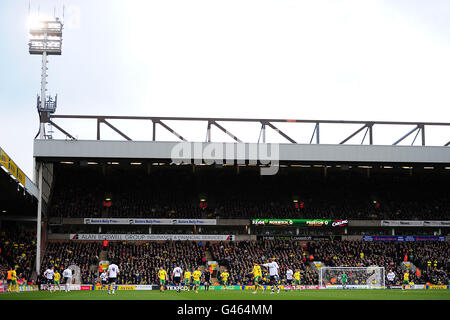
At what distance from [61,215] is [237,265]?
1816 cm

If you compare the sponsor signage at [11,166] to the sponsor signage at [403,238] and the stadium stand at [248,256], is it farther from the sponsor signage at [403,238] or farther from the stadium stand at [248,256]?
the sponsor signage at [403,238]

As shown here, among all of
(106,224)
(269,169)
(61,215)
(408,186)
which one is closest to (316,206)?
(269,169)

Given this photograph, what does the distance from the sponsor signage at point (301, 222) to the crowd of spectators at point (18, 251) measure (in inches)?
857

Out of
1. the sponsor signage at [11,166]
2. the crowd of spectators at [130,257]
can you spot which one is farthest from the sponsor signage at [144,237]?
the sponsor signage at [11,166]

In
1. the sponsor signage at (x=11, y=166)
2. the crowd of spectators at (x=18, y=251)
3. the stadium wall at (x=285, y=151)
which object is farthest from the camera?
the stadium wall at (x=285, y=151)

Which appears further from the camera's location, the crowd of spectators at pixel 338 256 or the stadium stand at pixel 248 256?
the crowd of spectators at pixel 338 256

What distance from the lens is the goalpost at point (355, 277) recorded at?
50.8 m

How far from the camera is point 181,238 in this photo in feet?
196

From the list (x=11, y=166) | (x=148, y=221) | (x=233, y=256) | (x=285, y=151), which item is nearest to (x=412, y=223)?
(x=285, y=151)

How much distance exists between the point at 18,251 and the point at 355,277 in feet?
97.2

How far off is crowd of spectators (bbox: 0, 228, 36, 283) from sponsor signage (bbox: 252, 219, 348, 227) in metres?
21.8

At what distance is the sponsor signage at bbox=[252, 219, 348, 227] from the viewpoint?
60906mm

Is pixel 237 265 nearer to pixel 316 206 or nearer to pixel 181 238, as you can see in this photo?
pixel 181 238

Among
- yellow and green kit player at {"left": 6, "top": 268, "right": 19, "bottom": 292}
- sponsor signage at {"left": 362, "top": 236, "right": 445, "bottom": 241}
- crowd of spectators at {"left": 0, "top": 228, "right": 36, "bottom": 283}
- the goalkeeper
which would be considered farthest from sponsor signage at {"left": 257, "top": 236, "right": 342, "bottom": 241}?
yellow and green kit player at {"left": 6, "top": 268, "right": 19, "bottom": 292}
